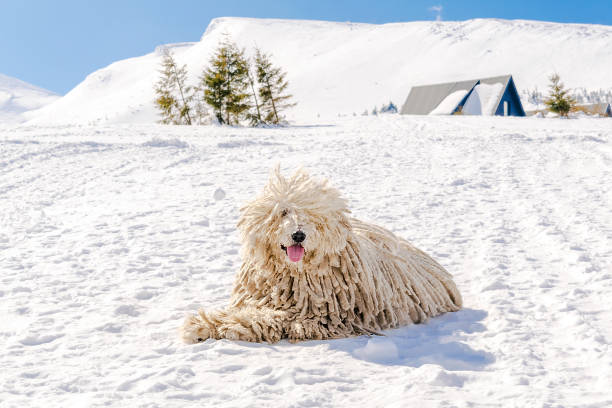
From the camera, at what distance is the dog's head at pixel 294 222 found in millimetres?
3404

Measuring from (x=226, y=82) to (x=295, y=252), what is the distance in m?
29.8

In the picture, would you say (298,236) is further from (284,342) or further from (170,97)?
(170,97)

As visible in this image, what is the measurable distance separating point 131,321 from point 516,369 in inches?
107

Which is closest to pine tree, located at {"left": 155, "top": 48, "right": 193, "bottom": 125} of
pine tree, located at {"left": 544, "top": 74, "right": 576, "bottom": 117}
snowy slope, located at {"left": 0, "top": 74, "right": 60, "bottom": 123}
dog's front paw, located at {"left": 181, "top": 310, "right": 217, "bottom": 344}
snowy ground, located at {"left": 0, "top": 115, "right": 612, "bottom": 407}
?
snowy ground, located at {"left": 0, "top": 115, "right": 612, "bottom": 407}

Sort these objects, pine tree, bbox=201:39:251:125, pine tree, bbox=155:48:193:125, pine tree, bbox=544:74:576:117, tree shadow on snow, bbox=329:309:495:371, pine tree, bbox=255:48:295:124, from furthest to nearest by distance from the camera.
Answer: pine tree, bbox=544:74:576:117 < pine tree, bbox=255:48:295:124 < pine tree, bbox=155:48:193:125 < pine tree, bbox=201:39:251:125 < tree shadow on snow, bbox=329:309:495:371

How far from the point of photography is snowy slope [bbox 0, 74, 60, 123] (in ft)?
406

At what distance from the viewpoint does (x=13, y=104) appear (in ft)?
435

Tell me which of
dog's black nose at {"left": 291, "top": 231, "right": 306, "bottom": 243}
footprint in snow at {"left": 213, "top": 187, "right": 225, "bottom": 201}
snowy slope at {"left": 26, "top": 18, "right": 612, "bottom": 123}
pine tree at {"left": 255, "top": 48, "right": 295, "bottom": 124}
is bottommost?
dog's black nose at {"left": 291, "top": 231, "right": 306, "bottom": 243}

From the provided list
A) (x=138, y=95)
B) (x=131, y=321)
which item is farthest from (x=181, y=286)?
(x=138, y=95)

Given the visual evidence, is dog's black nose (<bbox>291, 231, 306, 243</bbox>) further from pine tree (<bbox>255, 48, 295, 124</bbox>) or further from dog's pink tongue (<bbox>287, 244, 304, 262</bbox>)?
pine tree (<bbox>255, 48, 295, 124</bbox>)

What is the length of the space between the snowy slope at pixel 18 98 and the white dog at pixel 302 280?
419ft

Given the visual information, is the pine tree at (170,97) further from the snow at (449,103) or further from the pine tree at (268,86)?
the snow at (449,103)

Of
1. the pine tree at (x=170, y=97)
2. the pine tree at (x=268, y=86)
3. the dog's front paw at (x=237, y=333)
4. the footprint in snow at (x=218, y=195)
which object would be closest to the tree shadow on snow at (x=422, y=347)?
the dog's front paw at (x=237, y=333)

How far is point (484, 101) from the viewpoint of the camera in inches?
1533
